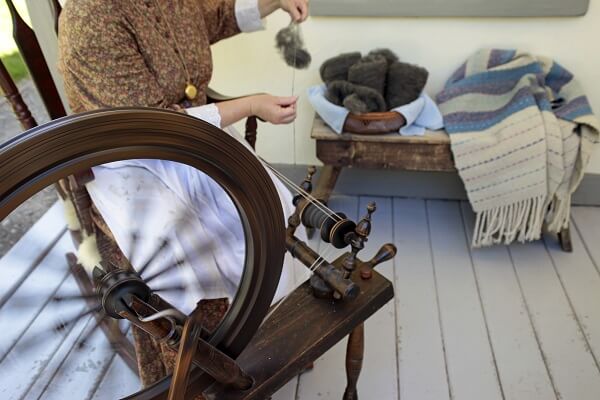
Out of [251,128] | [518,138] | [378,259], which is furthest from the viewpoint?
[518,138]

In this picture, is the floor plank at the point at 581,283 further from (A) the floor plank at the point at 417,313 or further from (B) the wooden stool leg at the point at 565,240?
(A) the floor plank at the point at 417,313

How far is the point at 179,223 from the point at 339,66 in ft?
4.32

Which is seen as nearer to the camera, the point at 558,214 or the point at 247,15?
the point at 247,15

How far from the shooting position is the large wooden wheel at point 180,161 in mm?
521

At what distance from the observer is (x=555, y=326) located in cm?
170

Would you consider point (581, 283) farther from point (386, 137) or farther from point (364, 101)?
point (364, 101)

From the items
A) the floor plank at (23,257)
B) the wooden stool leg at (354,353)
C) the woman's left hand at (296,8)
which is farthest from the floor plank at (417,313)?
the floor plank at (23,257)

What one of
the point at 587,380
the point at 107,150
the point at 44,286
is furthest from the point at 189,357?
the point at 587,380

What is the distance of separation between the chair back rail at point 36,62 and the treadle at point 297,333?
83 centimetres

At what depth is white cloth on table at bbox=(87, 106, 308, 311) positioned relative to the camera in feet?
2.64

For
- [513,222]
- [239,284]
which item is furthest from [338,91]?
[239,284]

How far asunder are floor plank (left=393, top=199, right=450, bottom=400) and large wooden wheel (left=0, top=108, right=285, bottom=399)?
2.82ft

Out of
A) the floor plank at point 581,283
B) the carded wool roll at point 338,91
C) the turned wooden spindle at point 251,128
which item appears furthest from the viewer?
the carded wool roll at point 338,91

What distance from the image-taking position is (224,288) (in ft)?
3.61
